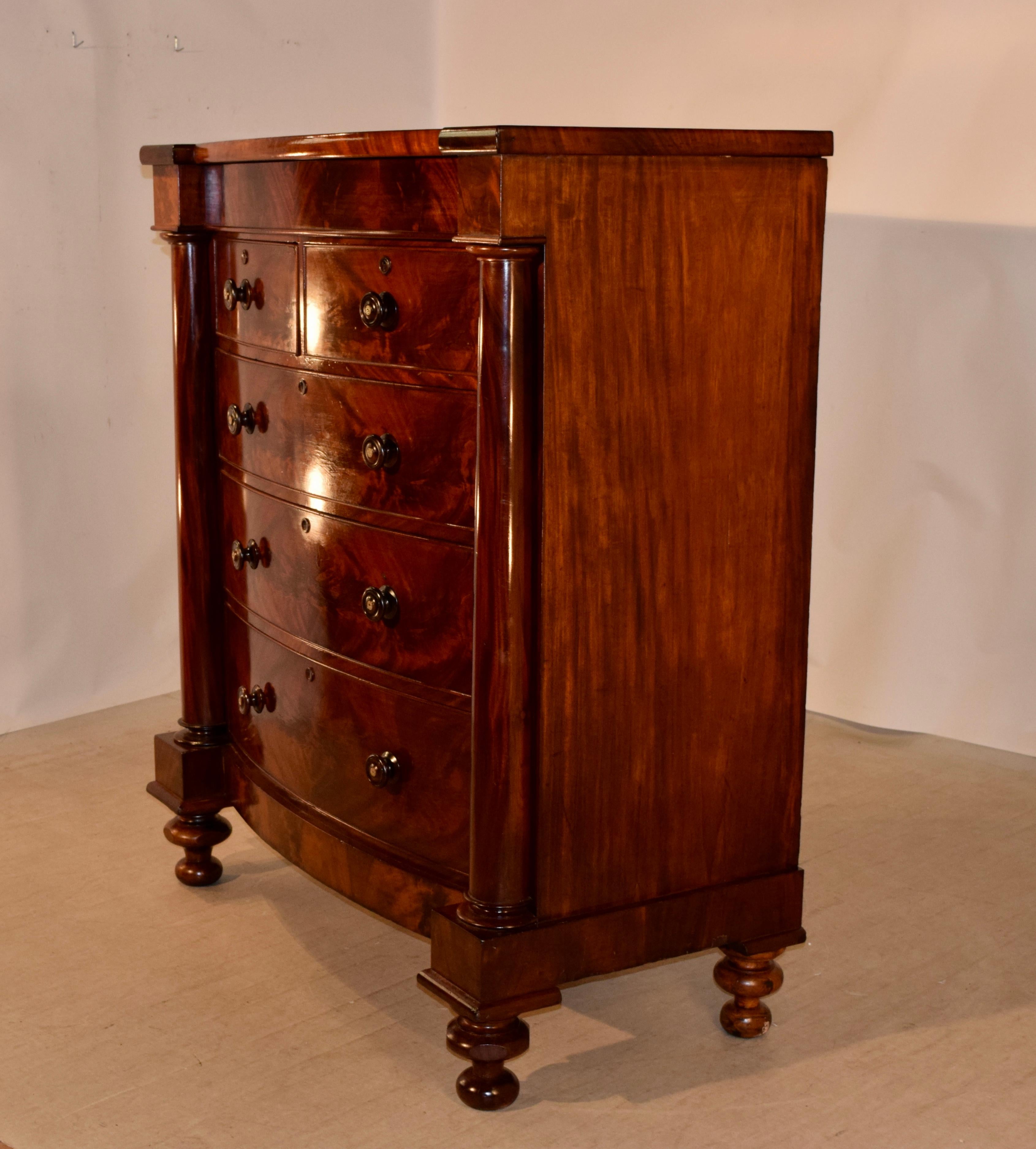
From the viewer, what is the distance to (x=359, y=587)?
6.53 ft

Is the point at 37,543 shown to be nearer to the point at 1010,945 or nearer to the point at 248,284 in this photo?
the point at 248,284

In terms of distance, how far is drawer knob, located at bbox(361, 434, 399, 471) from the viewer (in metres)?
1.88

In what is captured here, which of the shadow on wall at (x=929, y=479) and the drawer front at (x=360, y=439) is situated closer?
the drawer front at (x=360, y=439)

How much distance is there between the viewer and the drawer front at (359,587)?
185 cm

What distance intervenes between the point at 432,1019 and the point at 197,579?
2.68 feet

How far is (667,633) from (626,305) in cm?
41

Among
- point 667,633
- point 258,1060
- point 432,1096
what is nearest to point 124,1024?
point 258,1060

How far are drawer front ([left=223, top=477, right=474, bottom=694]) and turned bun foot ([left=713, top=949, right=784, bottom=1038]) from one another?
0.58 meters

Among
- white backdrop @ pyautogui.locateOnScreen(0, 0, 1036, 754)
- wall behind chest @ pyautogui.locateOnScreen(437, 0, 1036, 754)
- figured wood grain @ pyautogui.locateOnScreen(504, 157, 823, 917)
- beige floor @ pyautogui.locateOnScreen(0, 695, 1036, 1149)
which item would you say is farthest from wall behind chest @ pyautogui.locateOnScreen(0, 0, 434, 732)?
figured wood grain @ pyautogui.locateOnScreen(504, 157, 823, 917)

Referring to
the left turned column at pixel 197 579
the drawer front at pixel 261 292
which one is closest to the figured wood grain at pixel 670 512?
the drawer front at pixel 261 292

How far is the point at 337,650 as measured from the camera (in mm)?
2047

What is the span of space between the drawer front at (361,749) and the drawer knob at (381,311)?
0.48 metres

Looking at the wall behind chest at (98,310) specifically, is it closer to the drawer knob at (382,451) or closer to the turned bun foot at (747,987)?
the drawer knob at (382,451)

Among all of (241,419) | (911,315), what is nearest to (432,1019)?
(241,419)
